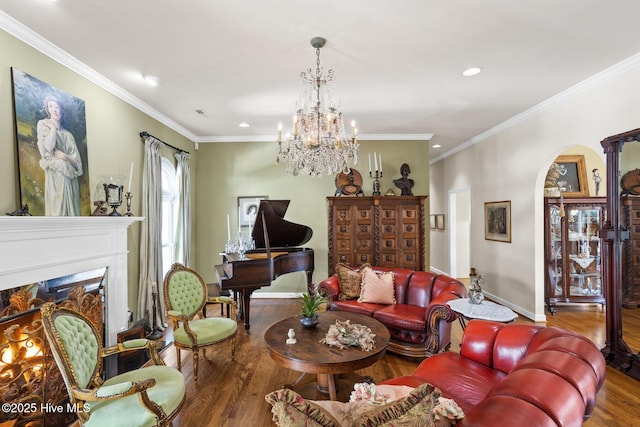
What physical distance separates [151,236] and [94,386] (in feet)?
8.00

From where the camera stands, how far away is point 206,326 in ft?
10.6

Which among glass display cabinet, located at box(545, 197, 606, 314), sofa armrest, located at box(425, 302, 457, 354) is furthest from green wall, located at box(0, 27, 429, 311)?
sofa armrest, located at box(425, 302, 457, 354)

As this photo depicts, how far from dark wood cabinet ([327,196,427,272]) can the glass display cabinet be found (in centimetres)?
201

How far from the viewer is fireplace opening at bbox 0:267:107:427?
6.97ft

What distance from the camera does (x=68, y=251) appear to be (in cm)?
272

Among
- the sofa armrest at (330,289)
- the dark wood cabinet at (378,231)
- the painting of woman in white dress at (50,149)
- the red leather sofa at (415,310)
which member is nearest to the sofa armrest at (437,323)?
the red leather sofa at (415,310)

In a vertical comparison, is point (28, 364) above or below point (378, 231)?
below

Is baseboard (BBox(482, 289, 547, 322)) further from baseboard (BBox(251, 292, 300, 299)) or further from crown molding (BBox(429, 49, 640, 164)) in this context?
baseboard (BBox(251, 292, 300, 299))

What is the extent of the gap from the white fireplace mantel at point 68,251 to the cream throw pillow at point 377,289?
294 centimetres

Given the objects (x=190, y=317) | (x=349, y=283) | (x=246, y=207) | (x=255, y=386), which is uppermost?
(x=246, y=207)

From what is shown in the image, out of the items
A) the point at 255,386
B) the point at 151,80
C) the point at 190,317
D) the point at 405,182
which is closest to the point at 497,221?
the point at 405,182

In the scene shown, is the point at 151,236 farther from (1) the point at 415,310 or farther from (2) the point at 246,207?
(1) the point at 415,310

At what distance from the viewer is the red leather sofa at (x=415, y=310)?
3244mm

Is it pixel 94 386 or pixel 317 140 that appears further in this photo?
pixel 317 140
